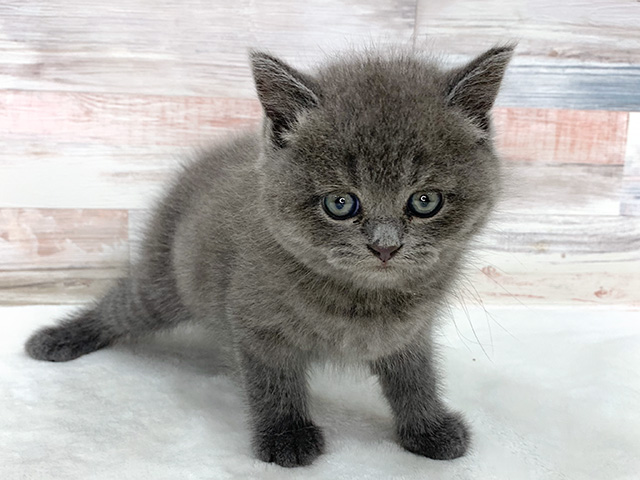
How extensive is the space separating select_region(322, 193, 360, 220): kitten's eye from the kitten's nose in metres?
0.06

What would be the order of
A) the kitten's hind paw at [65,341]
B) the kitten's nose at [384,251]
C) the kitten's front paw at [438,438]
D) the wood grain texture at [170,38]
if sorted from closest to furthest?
the kitten's nose at [384,251]
the kitten's front paw at [438,438]
the kitten's hind paw at [65,341]
the wood grain texture at [170,38]

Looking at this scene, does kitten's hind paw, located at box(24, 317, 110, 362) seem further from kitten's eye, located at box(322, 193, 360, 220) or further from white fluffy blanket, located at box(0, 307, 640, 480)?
kitten's eye, located at box(322, 193, 360, 220)

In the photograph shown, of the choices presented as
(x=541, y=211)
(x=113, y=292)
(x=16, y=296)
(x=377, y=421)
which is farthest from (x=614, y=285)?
(x=16, y=296)

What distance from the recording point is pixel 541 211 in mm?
1902

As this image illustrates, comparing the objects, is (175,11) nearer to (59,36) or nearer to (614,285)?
(59,36)

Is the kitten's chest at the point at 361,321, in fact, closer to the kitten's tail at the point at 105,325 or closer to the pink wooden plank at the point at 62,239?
the kitten's tail at the point at 105,325

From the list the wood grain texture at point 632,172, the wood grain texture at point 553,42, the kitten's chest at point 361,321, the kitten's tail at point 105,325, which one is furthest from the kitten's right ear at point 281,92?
the wood grain texture at point 632,172

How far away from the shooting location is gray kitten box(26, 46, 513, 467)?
1008 millimetres

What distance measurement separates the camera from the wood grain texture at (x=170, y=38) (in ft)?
5.57

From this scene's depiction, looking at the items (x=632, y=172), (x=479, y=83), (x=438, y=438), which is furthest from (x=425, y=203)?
(x=632, y=172)

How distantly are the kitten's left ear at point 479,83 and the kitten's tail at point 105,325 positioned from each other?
82 centimetres

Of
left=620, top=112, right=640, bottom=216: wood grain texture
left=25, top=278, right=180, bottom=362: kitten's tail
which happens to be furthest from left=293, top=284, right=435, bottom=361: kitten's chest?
left=620, top=112, right=640, bottom=216: wood grain texture

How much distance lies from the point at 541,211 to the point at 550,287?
221 mm

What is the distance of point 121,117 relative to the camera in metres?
1.76
